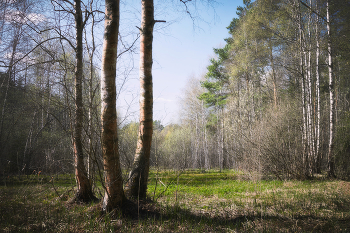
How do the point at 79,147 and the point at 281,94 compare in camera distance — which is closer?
the point at 79,147

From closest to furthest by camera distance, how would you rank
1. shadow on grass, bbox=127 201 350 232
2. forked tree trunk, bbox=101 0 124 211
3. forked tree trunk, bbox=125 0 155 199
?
shadow on grass, bbox=127 201 350 232 → forked tree trunk, bbox=101 0 124 211 → forked tree trunk, bbox=125 0 155 199

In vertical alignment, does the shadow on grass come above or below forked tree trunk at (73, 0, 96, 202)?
below

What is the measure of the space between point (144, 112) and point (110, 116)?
1.11 meters

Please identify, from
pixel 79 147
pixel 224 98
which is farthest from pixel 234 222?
pixel 224 98

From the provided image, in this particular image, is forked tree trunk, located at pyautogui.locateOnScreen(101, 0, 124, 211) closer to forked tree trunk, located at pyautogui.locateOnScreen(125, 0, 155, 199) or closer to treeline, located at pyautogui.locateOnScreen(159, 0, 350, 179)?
forked tree trunk, located at pyautogui.locateOnScreen(125, 0, 155, 199)

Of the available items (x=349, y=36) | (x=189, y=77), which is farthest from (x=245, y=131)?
(x=189, y=77)

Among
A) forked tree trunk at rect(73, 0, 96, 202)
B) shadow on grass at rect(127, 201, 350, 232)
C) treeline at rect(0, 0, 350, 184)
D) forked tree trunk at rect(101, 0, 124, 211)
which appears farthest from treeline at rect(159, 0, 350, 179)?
forked tree trunk at rect(73, 0, 96, 202)

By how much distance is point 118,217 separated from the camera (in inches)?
118

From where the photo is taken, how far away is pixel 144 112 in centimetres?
410

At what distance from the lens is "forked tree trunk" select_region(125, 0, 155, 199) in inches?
150

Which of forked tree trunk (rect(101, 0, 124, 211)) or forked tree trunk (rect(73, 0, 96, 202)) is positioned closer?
forked tree trunk (rect(101, 0, 124, 211))

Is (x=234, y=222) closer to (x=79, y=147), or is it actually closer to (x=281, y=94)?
(x=79, y=147)

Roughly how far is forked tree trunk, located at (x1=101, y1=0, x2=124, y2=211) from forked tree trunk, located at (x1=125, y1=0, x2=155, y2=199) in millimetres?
657

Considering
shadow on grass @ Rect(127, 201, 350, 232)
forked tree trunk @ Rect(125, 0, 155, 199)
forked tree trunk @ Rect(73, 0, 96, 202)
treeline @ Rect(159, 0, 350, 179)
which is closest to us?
shadow on grass @ Rect(127, 201, 350, 232)
